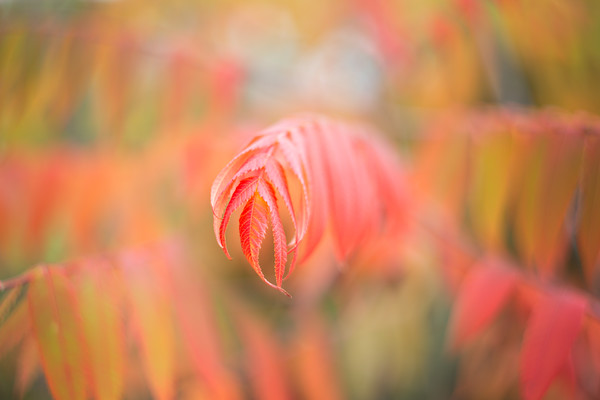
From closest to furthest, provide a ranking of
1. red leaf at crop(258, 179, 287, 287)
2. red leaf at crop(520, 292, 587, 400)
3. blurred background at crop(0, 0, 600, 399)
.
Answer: red leaf at crop(258, 179, 287, 287) → red leaf at crop(520, 292, 587, 400) → blurred background at crop(0, 0, 600, 399)

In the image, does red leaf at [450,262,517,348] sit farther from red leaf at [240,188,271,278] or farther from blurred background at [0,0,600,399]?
red leaf at [240,188,271,278]

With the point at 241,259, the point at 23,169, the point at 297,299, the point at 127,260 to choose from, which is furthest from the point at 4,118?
the point at 297,299

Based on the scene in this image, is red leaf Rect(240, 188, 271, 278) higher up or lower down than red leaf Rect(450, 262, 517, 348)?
higher up

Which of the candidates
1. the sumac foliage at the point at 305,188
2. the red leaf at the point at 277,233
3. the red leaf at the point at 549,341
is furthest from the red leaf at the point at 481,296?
the red leaf at the point at 277,233

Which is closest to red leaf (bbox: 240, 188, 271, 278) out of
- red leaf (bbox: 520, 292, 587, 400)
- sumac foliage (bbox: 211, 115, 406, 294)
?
sumac foliage (bbox: 211, 115, 406, 294)

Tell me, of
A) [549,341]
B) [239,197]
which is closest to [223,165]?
[239,197]

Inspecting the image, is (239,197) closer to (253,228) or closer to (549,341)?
(253,228)
